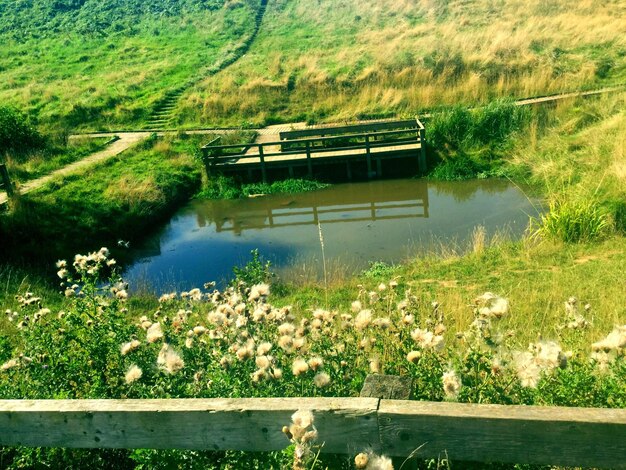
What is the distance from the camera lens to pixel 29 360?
4023 millimetres

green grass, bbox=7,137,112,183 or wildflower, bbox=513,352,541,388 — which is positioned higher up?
wildflower, bbox=513,352,541,388

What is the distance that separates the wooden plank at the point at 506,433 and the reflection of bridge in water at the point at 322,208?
12.1 meters

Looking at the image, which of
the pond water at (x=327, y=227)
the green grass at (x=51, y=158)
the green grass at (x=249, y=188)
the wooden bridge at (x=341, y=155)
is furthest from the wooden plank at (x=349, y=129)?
the green grass at (x=51, y=158)

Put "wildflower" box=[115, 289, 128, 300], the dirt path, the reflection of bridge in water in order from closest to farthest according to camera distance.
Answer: "wildflower" box=[115, 289, 128, 300], the reflection of bridge in water, the dirt path

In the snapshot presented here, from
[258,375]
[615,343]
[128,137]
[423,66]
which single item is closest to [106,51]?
[128,137]

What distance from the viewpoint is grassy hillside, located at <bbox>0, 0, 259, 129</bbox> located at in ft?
93.1

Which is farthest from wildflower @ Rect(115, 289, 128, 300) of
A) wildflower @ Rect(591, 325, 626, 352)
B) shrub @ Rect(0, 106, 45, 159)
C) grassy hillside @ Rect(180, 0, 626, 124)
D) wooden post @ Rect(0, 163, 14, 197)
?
grassy hillside @ Rect(180, 0, 626, 124)

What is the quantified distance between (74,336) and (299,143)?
15.8 m

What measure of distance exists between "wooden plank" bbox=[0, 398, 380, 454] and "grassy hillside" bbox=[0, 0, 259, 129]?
980 inches

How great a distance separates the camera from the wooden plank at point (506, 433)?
2332 mm

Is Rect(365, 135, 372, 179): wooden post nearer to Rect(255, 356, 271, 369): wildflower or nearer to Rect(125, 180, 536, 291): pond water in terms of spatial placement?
Rect(125, 180, 536, 291): pond water

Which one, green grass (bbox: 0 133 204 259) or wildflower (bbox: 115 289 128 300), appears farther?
green grass (bbox: 0 133 204 259)

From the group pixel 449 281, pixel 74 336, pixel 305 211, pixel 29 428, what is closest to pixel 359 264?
pixel 449 281

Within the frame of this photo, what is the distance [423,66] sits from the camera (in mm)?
25562
